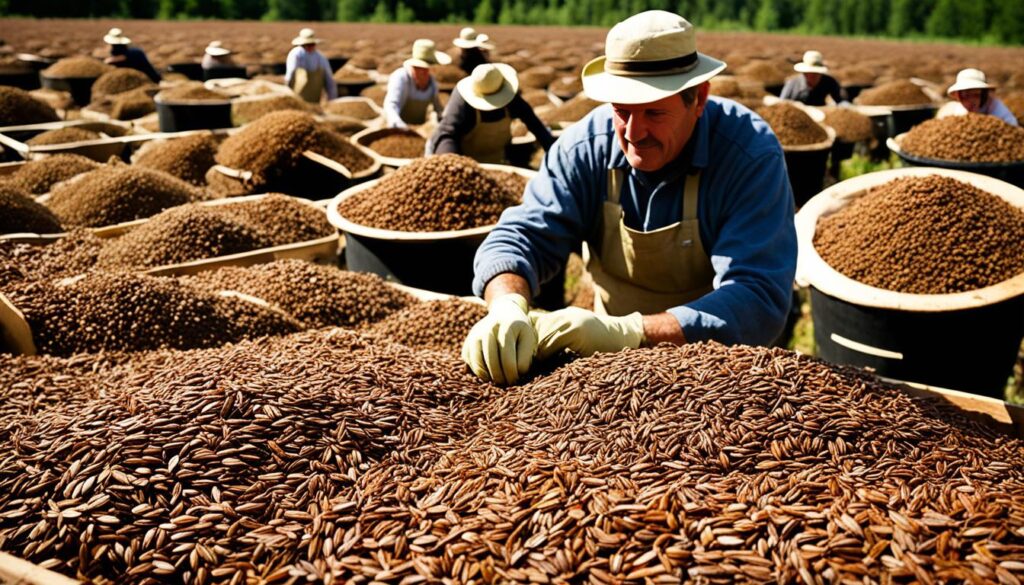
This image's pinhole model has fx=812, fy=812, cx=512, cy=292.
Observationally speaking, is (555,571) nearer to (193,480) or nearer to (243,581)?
(243,581)

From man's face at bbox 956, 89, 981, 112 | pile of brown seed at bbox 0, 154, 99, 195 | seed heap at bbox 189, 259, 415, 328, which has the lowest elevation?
seed heap at bbox 189, 259, 415, 328

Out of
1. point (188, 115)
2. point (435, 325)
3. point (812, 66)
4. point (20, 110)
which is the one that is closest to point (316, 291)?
point (435, 325)

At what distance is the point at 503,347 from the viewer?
222 cm

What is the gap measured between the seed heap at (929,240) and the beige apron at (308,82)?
7.59m

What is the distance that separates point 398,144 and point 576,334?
4499 mm

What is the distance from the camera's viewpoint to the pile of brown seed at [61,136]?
6.97 meters

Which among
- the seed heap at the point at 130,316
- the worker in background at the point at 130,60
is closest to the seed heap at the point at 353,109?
the worker in background at the point at 130,60

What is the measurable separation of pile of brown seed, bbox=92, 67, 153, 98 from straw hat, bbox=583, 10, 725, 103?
10.0m

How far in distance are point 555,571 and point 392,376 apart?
0.96 m

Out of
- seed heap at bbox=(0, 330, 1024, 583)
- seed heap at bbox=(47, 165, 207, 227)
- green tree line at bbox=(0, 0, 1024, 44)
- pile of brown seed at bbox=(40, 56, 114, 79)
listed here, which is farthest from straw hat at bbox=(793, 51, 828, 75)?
green tree line at bbox=(0, 0, 1024, 44)

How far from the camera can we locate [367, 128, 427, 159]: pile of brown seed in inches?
251

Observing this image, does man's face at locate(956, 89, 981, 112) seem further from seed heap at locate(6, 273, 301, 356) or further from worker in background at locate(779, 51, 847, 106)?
seed heap at locate(6, 273, 301, 356)

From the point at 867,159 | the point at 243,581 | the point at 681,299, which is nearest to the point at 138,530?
the point at 243,581

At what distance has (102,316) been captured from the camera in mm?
3031
